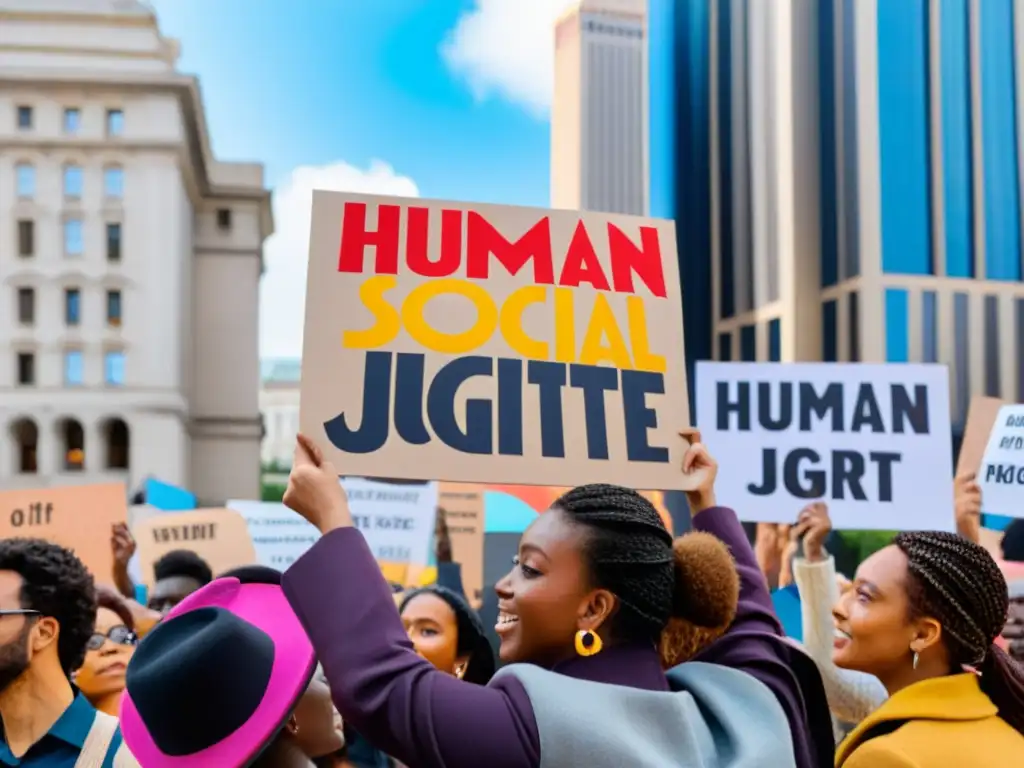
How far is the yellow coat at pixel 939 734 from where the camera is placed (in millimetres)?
2041

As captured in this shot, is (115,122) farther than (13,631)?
Yes

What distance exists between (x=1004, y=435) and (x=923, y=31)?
3713 centimetres

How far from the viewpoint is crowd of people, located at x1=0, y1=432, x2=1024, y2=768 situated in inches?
66.0

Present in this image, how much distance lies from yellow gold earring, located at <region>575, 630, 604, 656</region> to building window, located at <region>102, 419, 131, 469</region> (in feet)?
151

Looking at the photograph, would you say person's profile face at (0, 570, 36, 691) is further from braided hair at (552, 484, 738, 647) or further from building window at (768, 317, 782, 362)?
building window at (768, 317, 782, 362)

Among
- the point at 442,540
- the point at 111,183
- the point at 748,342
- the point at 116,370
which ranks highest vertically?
the point at 111,183

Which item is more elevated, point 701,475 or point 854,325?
point 854,325

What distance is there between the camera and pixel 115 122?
44.9m

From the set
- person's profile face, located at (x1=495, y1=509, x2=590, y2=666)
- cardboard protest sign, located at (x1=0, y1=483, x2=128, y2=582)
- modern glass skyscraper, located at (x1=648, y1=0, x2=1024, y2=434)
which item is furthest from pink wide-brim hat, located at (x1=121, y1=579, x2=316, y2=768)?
modern glass skyscraper, located at (x1=648, y1=0, x2=1024, y2=434)

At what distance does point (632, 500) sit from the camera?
195 centimetres

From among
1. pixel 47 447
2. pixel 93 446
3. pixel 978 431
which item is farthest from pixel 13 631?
pixel 47 447

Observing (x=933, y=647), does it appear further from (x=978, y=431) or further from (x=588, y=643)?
(x=978, y=431)

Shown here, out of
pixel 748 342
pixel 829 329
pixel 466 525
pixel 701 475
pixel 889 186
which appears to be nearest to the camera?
pixel 701 475

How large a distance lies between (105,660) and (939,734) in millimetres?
2448
